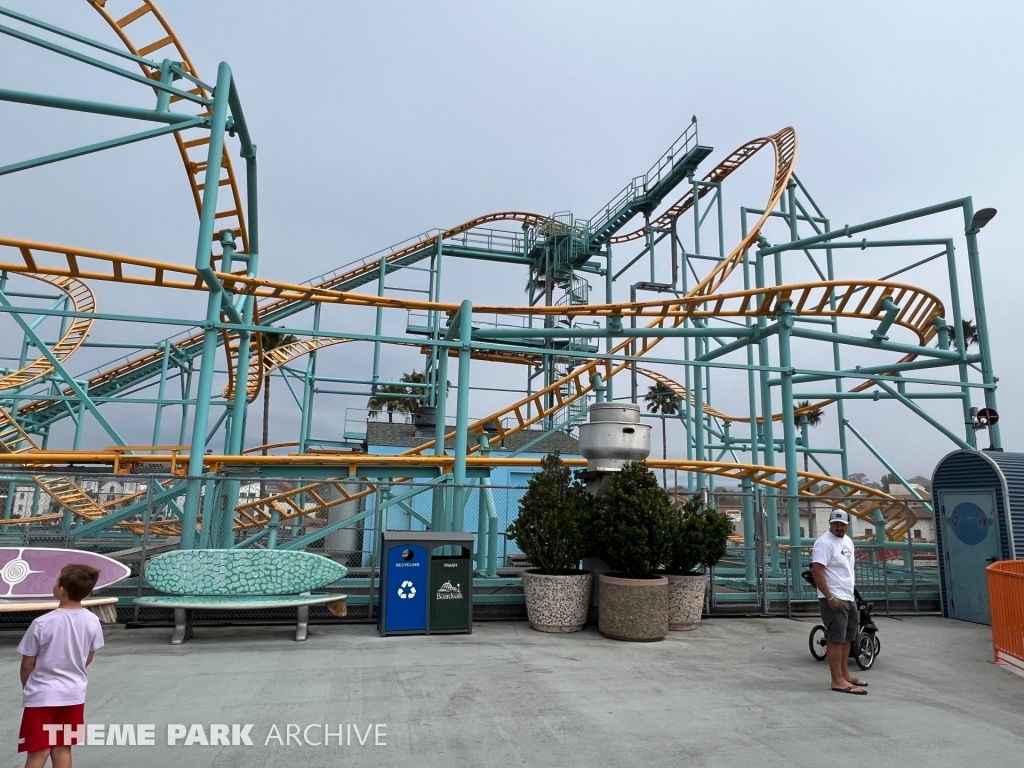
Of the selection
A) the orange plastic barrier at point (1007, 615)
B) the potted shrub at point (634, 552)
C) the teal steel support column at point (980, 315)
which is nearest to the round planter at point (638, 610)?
the potted shrub at point (634, 552)

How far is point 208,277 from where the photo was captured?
971 cm

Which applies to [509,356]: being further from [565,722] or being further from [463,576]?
[565,722]

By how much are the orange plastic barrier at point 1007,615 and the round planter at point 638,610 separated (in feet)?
11.8

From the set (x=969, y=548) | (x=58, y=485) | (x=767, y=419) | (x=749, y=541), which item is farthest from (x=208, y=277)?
(x=58, y=485)

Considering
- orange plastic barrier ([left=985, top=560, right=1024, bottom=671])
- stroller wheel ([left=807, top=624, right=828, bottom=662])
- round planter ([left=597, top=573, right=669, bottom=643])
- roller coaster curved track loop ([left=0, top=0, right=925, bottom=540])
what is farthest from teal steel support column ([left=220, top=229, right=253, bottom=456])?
orange plastic barrier ([left=985, top=560, right=1024, bottom=671])

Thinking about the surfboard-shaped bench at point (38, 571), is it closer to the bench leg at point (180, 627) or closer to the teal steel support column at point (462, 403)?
the bench leg at point (180, 627)

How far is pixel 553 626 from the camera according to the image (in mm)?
8766

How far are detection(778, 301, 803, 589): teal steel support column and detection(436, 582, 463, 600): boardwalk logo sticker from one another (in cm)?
569

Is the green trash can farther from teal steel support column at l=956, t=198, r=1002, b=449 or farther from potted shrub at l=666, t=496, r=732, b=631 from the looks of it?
teal steel support column at l=956, t=198, r=1002, b=449

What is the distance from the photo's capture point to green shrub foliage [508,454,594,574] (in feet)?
29.5

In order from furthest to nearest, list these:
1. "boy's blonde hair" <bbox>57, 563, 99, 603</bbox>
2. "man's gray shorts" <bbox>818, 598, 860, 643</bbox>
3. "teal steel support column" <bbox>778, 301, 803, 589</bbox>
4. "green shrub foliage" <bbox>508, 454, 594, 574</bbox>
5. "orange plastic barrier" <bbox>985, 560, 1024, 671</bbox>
Result: "teal steel support column" <bbox>778, 301, 803, 589</bbox> < "green shrub foliage" <bbox>508, 454, 594, 574</bbox> < "orange plastic barrier" <bbox>985, 560, 1024, 671</bbox> < "man's gray shorts" <bbox>818, 598, 860, 643</bbox> < "boy's blonde hair" <bbox>57, 563, 99, 603</bbox>

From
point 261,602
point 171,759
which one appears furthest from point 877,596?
point 171,759

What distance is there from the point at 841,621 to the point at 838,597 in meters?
0.21

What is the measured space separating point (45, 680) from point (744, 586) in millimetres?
11188
